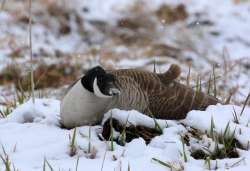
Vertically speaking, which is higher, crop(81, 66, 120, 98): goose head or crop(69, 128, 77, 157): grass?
crop(81, 66, 120, 98): goose head

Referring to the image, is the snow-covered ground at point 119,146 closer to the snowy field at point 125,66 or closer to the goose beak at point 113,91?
the snowy field at point 125,66

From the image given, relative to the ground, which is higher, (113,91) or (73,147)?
(113,91)

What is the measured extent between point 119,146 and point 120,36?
20.9ft

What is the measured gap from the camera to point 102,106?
3.58 m

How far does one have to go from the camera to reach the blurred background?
761cm

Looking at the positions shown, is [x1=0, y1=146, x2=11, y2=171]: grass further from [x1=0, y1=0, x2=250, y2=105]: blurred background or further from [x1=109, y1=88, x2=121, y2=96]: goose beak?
[x1=0, y1=0, x2=250, y2=105]: blurred background

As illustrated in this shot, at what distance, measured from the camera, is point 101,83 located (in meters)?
3.44

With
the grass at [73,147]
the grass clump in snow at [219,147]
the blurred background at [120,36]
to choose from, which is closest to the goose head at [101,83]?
the grass at [73,147]

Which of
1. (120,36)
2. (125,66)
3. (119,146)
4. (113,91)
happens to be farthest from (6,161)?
(120,36)

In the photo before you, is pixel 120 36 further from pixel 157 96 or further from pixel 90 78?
pixel 90 78

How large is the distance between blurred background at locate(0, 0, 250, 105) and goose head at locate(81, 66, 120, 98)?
11.4 feet

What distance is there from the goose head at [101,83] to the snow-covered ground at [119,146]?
0.15 meters

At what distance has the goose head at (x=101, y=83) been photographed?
11.3 ft

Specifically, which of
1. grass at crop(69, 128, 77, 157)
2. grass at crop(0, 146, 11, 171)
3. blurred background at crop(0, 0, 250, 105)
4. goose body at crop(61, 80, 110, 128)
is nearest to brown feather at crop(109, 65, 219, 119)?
goose body at crop(61, 80, 110, 128)
